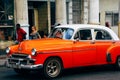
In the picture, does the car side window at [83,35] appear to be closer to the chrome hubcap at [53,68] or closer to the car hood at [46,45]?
the car hood at [46,45]

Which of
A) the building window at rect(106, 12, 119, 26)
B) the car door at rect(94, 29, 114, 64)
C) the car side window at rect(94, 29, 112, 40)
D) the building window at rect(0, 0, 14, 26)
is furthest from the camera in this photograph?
the building window at rect(106, 12, 119, 26)

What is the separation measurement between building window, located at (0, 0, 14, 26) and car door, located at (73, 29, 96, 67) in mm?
8198

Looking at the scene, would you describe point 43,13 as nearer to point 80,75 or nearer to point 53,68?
point 80,75

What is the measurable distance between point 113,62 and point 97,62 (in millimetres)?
743

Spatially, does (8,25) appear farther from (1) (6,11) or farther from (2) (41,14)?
(2) (41,14)

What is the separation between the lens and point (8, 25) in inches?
776

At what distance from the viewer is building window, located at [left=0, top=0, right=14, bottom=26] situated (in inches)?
765

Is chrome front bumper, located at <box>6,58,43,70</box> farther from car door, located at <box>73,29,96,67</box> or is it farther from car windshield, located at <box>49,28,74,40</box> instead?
car windshield, located at <box>49,28,74,40</box>

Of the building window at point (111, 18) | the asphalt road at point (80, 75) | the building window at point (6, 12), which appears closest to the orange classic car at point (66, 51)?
the asphalt road at point (80, 75)

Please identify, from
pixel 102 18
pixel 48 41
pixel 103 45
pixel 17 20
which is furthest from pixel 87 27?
pixel 102 18

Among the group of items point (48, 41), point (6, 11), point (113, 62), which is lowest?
point (113, 62)

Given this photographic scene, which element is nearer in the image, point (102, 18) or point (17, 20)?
point (17, 20)

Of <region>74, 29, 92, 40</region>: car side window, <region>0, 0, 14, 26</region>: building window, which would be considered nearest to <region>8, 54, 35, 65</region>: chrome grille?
<region>74, 29, 92, 40</region>: car side window

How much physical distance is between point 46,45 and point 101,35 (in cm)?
246
